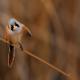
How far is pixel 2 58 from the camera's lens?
1688 mm

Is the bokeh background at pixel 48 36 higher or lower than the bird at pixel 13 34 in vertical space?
lower

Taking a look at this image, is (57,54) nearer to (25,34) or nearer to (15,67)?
(15,67)

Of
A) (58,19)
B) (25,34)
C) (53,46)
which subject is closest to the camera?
(25,34)

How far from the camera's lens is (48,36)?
5.32ft

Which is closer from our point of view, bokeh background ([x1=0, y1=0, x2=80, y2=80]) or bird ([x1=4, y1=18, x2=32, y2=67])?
bird ([x1=4, y1=18, x2=32, y2=67])

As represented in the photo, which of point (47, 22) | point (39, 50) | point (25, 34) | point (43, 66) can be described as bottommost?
point (43, 66)

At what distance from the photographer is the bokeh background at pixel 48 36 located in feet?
5.21

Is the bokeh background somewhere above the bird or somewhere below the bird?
below

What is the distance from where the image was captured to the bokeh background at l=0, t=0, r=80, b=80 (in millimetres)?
1587

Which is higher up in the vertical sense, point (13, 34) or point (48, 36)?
point (13, 34)

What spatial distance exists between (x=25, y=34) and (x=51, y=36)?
56 centimetres

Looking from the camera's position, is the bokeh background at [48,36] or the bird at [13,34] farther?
the bokeh background at [48,36]

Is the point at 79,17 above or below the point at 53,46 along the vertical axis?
above

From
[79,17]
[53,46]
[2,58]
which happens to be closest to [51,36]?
[53,46]
